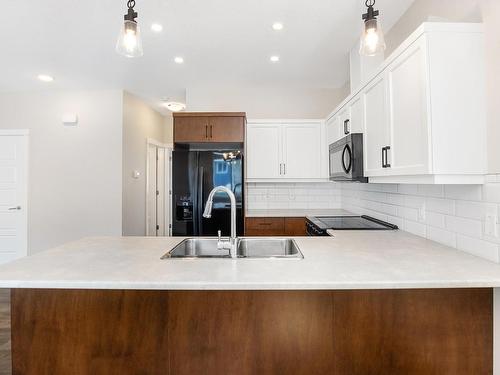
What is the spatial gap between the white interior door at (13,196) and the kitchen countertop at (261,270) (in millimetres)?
3333

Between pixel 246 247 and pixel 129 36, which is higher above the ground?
pixel 129 36

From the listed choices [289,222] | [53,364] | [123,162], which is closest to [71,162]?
[123,162]

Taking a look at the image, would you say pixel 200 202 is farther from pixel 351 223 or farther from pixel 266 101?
pixel 266 101

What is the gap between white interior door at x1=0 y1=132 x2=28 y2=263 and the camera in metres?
4.14

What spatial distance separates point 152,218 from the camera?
525 centimetres

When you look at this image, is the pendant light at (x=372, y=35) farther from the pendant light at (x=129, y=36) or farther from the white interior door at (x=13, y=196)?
the white interior door at (x=13, y=196)

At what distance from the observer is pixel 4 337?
2389 millimetres

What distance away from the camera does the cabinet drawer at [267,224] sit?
10.8 feet

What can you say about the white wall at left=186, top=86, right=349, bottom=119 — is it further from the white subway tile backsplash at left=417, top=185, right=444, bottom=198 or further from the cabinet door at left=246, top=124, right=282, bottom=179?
the white subway tile backsplash at left=417, top=185, right=444, bottom=198

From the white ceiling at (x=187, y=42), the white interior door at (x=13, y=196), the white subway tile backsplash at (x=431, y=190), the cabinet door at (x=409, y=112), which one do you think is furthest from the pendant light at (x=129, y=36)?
the white interior door at (x=13, y=196)

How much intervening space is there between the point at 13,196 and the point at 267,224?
12.3 ft

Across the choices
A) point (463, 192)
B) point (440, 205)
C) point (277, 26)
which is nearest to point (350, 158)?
point (440, 205)

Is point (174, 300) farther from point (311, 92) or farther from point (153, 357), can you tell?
point (311, 92)

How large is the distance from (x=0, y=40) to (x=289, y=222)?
3.43 metres
